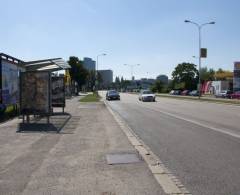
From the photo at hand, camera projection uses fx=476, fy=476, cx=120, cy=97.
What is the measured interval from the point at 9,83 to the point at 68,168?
17077 mm

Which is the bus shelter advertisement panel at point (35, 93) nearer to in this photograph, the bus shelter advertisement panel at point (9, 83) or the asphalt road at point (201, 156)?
the bus shelter advertisement panel at point (9, 83)

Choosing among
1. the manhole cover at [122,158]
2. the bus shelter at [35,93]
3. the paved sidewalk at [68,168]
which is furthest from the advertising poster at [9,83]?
the manhole cover at [122,158]

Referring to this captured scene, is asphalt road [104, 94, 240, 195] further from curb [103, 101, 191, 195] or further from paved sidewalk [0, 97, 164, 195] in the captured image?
paved sidewalk [0, 97, 164, 195]

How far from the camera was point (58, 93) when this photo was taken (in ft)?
99.2

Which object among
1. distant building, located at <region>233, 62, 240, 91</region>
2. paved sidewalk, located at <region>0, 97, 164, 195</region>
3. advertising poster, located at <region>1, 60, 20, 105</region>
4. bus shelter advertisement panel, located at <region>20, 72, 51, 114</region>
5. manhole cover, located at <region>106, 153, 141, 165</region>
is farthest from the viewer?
distant building, located at <region>233, 62, 240, 91</region>

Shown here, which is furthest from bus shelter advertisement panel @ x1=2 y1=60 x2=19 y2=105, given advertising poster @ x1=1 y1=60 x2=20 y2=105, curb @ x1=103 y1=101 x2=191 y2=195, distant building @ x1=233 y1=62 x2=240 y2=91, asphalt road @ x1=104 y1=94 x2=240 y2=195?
distant building @ x1=233 y1=62 x2=240 y2=91

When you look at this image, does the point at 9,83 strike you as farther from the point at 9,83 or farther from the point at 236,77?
the point at 236,77

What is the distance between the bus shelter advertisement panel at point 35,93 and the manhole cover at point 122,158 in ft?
34.1

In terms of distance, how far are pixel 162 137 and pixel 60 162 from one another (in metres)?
5.94

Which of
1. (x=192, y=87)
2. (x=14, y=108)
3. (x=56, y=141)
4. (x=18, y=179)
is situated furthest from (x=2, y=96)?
(x=192, y=87)

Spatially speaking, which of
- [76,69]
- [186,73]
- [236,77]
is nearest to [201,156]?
[236,77]

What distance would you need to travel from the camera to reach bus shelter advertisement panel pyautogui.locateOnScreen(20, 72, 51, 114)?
839 inches

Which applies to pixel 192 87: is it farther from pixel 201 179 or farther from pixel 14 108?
pixel 201 179

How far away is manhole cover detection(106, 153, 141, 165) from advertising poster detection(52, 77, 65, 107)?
19.0m
